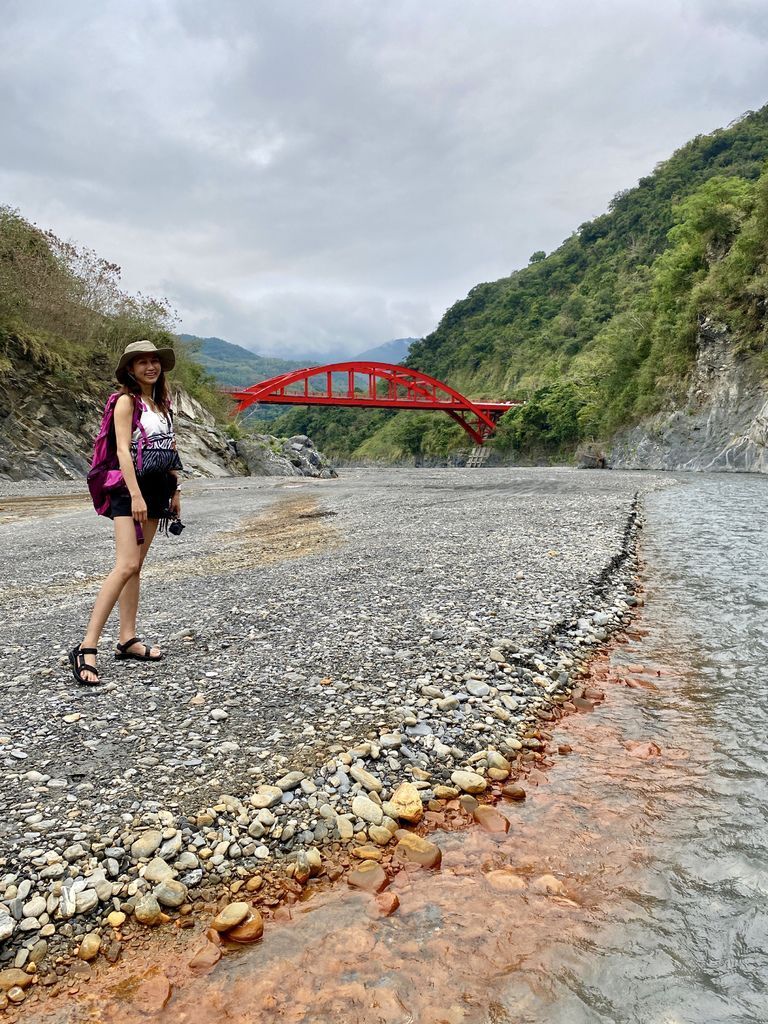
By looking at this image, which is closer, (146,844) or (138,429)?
(146,844)

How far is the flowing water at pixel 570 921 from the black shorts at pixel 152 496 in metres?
3.00

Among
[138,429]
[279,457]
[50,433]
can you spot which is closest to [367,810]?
[138,429]

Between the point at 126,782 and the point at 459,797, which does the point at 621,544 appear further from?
the point at 126,782

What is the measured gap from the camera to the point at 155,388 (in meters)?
4.66

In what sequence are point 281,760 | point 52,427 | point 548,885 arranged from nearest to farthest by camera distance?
point 548,885 < point 281,760 < point 52,427

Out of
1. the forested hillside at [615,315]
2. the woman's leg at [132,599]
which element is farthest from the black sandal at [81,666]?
the forested hillside at [615,315]

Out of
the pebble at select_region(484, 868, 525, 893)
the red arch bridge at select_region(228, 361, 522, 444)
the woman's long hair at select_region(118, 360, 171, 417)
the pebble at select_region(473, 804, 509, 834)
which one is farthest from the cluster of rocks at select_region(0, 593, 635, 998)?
the red arch bridge at select_region(228, 361, 522, 444)

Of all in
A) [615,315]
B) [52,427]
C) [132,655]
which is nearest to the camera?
[132,655]

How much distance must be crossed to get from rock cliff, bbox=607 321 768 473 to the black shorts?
3143 cm

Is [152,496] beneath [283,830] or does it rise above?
above

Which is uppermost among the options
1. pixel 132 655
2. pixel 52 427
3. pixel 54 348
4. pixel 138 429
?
pixel 54 348

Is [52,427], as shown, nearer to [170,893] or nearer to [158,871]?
[158,871]

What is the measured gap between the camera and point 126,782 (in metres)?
3.24

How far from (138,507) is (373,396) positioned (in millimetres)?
69541
